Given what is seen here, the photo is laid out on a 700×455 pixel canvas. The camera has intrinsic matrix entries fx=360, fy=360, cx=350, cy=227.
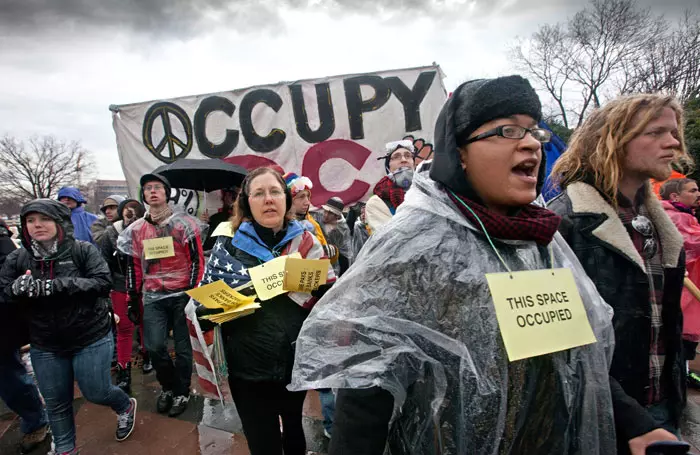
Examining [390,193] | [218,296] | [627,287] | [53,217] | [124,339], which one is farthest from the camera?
[124,339]

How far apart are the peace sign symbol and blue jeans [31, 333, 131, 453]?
159 inches

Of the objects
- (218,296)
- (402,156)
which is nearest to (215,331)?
(218,296)

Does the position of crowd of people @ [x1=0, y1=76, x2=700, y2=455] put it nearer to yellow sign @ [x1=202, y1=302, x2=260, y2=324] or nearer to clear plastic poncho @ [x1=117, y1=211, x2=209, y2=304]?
yellow sign @ [x1=202, y1=302, x2=260, y2=324]

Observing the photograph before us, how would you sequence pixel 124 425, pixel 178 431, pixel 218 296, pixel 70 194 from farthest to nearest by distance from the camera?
pixel 70 194 < pixel 178 431 < pixel 124 425 < pixel 218 296

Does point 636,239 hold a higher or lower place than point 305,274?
higher

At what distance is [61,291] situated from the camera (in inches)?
91.3

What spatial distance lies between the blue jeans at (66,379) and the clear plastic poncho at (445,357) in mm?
2198

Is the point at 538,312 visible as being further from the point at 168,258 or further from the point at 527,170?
the point at 168,258

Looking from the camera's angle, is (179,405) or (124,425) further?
(179,405)

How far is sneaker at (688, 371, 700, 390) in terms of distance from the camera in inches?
125

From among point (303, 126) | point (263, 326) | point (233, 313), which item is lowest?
point (263, 326)

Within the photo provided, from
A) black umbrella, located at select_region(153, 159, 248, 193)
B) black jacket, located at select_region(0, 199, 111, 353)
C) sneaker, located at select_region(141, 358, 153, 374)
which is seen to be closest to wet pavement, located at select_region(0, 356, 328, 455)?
sneaker, located at select_region(141, 358, 153, 374)

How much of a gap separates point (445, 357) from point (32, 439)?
11.6 ft

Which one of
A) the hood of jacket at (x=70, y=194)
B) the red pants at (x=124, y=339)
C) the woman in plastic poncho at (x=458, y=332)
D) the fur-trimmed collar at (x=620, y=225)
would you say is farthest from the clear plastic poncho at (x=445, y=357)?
the hood of jacket at (x=70, y=194)
